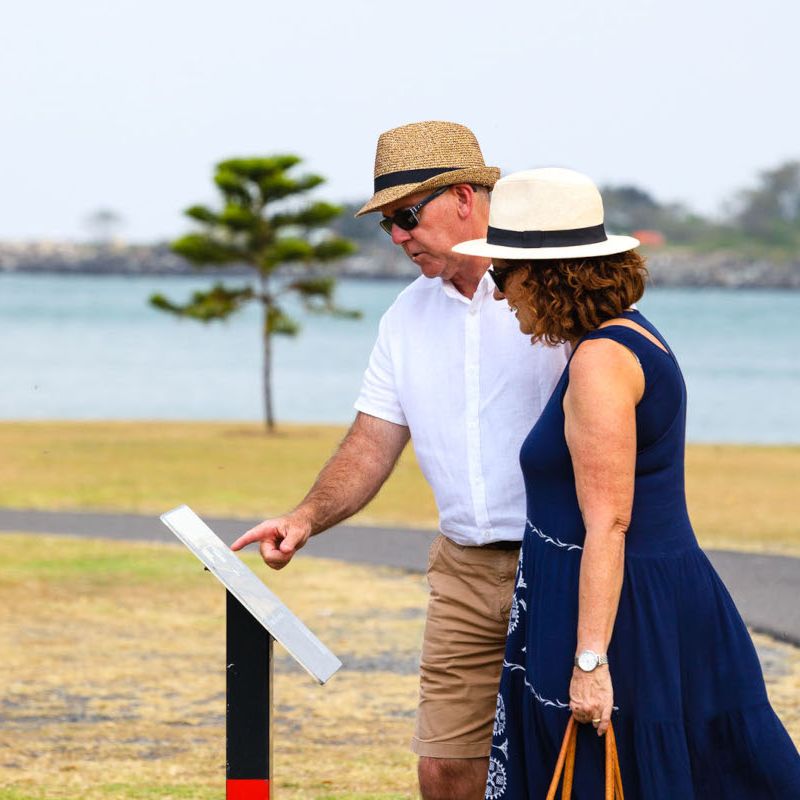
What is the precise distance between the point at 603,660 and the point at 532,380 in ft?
2.86

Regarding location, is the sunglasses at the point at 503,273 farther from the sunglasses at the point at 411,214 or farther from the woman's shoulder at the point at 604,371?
the sunglasses at the point at 411,214

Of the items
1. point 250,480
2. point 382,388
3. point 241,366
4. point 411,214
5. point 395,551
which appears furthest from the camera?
point 241,366

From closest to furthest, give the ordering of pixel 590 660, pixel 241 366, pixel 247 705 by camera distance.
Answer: pixel 590 660 < pixel 247 705 < pixel 241 366

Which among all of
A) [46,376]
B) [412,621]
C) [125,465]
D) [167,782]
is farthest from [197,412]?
[167,782]

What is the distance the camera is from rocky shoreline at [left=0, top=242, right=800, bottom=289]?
15925 cm

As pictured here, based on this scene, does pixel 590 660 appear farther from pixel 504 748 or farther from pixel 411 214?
pixel 411 214

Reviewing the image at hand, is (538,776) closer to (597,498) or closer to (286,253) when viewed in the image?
(597,498)

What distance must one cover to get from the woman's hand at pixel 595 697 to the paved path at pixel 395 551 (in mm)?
4963

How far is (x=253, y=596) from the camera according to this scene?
2971mm

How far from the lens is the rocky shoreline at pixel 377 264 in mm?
159250

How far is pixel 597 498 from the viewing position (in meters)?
2.96

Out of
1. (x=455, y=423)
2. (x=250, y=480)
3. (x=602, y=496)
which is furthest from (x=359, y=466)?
(x=250, y=480)

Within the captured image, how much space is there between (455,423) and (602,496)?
31.4 inches

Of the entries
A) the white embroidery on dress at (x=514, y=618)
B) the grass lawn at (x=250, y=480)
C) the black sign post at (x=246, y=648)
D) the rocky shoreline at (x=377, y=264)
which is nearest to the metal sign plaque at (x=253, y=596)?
the black sign post at (x=246, y=648)
